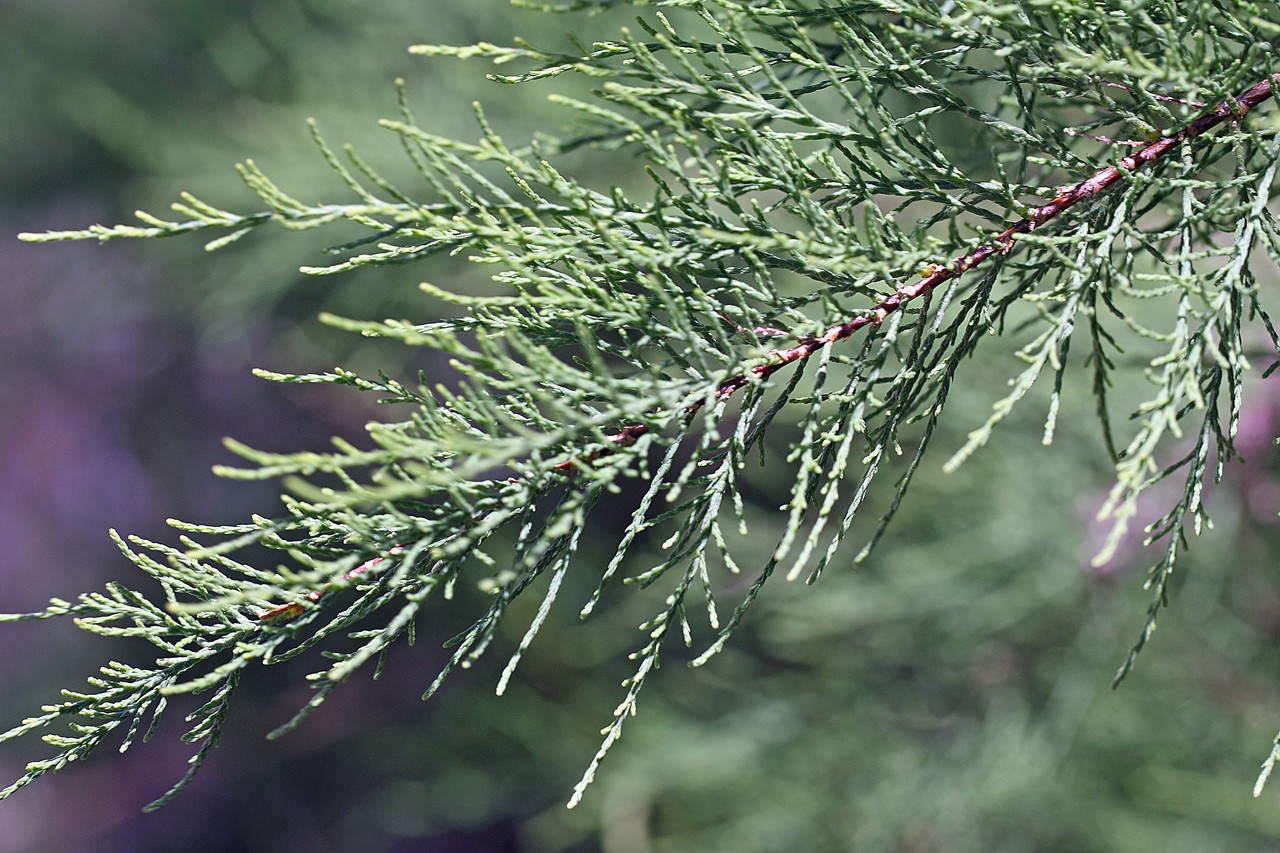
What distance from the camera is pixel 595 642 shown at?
81.6 inches

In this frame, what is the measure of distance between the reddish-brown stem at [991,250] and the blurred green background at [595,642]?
87cm

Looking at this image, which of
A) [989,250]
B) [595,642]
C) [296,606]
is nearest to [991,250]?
[989,250]

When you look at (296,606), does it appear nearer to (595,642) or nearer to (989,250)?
(989,250)

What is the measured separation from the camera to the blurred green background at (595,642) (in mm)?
1375

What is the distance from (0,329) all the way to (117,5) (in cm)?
231

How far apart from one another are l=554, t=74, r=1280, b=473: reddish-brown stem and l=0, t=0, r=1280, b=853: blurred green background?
87 cm

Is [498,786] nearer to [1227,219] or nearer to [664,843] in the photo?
[664,843]

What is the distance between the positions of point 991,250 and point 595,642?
1.71 meters

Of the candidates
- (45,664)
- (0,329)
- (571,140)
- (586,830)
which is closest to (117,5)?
(0,329)

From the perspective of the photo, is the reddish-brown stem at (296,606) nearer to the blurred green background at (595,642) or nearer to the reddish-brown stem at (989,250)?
the reddish-brown stem at (989,250)

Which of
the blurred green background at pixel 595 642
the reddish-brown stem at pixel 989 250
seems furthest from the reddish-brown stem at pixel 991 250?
the blurred green background at pixel 595 642

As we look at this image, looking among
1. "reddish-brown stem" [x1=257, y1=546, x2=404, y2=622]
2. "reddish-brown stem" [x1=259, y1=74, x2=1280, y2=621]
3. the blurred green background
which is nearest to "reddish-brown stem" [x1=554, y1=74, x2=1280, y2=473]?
"reddish-brown stem" [x1=259, y1=74, x2=1280, y2=621]

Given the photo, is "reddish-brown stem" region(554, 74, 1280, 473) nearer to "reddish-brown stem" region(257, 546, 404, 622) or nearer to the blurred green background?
"reddish-brown stem" region(257, 546, 404, 622)

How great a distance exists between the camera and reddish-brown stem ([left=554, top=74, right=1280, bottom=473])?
1.65 ft
